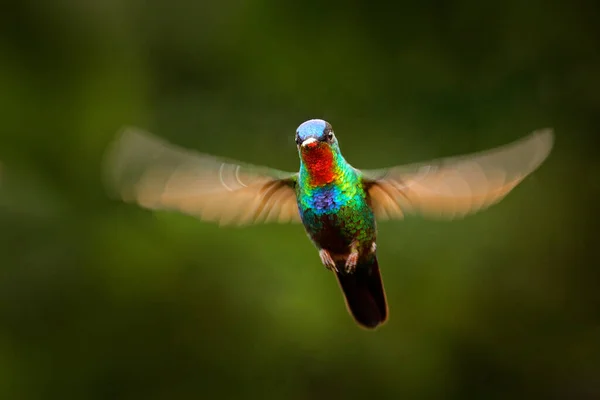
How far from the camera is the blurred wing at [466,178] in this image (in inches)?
49.8

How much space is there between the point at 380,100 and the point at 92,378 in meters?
1.88

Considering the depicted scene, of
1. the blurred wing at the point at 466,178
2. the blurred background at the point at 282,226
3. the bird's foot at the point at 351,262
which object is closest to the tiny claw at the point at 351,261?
the bird's foot at the point at 351,262

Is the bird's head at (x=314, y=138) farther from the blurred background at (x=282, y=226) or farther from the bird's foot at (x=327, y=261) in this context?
the blurred background at (x=282, y=226)

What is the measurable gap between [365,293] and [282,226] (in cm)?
206

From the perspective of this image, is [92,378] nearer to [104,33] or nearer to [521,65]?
[104,33]

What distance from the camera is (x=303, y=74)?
400 centimetres

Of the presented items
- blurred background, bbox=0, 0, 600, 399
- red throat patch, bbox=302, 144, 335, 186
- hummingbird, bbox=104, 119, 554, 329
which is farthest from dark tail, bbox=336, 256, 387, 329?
blurred background, bbox=0, 0, 600, 399

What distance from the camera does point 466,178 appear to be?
1.36 metres

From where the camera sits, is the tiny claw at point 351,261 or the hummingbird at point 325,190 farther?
the tiny claw at point 351,261

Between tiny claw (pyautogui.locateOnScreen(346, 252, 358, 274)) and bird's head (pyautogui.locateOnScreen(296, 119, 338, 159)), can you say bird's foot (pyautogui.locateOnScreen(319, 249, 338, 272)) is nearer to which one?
tiny claw (pyautogui.locateOnScreen(346, 252, 358, 274))

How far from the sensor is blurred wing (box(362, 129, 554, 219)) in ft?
4.15

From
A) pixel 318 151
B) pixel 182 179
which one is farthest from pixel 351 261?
pixel 182 179

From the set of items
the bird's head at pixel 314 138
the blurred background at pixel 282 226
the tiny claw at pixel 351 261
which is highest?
the blurred background at pixel 282 226

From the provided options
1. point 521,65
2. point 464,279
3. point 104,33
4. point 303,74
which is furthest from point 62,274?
point 521,65
